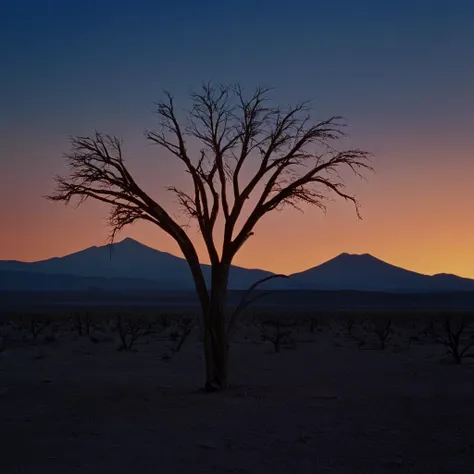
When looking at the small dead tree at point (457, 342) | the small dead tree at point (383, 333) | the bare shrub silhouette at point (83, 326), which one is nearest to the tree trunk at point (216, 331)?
the small dead tree at point (457, 342)

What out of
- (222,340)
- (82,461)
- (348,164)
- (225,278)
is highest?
(348,164)

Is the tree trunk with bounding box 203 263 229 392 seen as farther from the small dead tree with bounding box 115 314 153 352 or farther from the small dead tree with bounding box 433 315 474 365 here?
the small dead tree with bounding box 115 314 153 352

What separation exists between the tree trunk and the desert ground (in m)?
0.57

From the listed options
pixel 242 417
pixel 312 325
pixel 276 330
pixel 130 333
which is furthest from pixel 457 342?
pixel 312 325

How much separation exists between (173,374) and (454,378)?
7.86 meters

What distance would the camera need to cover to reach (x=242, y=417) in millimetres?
13398

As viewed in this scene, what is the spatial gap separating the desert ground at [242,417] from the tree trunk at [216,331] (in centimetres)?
57

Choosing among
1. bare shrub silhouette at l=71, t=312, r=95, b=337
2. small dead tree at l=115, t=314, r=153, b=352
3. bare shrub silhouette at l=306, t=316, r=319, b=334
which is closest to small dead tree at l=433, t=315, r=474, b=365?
bare shrub silhouette at l=306, t=316, r=319, b=334

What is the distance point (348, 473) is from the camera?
9.65 meters

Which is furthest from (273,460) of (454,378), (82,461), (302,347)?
(302,347)

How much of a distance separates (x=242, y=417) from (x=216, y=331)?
127 inches

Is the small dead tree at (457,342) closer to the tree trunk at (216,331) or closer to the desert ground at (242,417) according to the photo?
the desert ground at (242,417)

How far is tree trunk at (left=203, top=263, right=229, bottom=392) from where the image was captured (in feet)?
53.6

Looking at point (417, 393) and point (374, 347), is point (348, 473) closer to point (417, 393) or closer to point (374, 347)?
point (417, 393)
